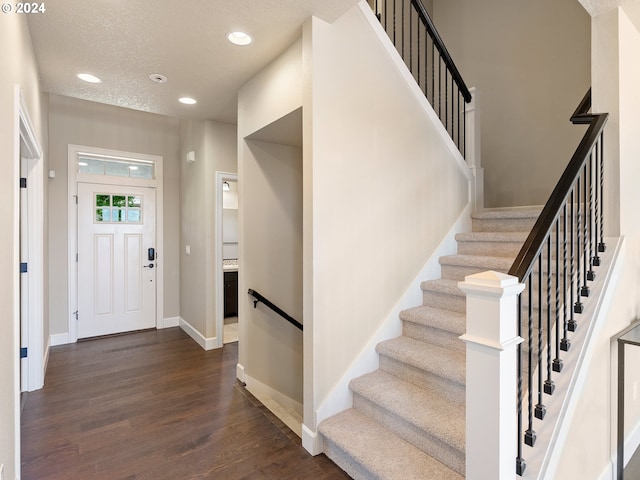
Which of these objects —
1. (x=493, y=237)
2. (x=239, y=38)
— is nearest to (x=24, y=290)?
(x=239, y=38)

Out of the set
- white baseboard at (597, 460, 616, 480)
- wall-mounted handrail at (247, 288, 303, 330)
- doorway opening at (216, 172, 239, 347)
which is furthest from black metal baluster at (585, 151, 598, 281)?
doorway opening at (216, 172, 239, 347)

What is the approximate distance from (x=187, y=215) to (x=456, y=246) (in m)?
3.44

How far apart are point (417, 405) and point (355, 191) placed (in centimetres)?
139

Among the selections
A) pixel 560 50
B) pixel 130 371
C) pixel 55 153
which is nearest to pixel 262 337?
pixel 130 371

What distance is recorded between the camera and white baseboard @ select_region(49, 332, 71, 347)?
4.21m

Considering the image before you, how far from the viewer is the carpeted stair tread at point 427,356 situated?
205 centimetres

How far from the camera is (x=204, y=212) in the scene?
4195mm

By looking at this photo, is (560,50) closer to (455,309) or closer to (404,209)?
(404,209)

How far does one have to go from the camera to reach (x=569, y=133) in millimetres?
3738

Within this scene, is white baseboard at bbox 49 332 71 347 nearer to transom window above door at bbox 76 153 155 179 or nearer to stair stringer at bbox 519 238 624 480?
transom window above door at bbox 76 153 155 179

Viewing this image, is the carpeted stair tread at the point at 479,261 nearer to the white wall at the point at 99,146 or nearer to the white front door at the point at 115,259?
the white wall at the point at 99,146

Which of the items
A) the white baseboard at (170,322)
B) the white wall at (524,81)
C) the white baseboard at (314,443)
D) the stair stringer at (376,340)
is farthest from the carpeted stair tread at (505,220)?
the white baseboard at (170,322)

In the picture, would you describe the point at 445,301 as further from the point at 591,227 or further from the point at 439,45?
the point at 439,45

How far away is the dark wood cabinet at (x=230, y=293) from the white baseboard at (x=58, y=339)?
2.09 m
